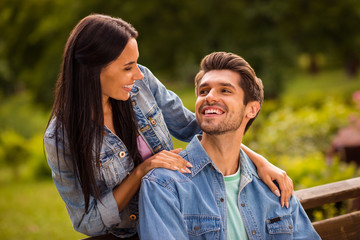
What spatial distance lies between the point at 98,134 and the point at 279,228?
113 centimetres

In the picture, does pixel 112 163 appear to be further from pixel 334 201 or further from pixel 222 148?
pixel 334 201

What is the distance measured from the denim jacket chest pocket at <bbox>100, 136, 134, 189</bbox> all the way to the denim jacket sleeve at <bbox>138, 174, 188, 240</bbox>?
7.5 inches

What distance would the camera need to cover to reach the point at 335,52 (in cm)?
1744

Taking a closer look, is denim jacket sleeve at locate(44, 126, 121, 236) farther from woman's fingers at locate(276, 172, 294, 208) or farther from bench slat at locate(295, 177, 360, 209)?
bench slat at locate(295, 177, 360, 209)

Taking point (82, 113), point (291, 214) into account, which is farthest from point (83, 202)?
point (291, 214)

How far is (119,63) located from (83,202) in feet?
2.34

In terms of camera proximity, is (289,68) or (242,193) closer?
(242,193)

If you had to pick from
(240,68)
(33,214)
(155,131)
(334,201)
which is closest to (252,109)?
(240,68)

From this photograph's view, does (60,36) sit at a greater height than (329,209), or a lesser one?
greater

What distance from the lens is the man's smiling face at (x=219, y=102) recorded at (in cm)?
242

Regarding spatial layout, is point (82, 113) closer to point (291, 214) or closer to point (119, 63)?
point (119, 63)

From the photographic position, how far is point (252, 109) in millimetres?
2643

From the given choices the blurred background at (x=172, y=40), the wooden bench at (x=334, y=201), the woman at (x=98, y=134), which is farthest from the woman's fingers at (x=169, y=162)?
the blurred background at (x=172, y=40)

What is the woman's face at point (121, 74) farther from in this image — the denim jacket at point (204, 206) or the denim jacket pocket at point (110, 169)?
the denim jacket at point (204, 206)
